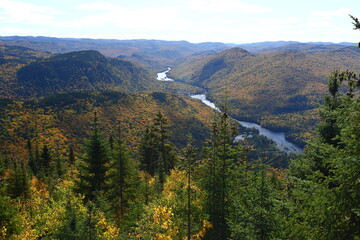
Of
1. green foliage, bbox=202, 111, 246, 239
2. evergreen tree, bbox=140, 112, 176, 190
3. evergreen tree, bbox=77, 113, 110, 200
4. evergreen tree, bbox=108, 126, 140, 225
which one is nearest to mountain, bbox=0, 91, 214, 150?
evergreen tree, bbox=140, 112, 176, 190

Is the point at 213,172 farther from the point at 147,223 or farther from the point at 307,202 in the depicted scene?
the point at 307,202

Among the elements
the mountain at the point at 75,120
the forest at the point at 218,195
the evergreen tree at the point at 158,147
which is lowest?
the mountain at the point at 75,120

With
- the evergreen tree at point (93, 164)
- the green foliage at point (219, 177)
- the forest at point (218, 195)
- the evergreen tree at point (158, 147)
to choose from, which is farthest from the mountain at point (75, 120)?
the green foliage at point (219, 177)

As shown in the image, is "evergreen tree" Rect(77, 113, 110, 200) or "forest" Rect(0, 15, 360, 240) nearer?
"forest" Rect(0, 15, 360, 240)

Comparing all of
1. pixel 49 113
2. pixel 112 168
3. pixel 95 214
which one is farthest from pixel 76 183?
pixel 49 113

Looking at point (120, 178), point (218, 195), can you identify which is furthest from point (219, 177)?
point (120, 178)

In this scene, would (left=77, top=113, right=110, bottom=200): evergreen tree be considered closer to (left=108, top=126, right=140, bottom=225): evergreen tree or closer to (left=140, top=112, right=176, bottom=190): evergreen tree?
(left=108, top=126, right=140, bottom=225): evergreen tree

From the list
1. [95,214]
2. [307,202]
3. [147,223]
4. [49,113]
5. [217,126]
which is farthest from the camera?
[49,113]

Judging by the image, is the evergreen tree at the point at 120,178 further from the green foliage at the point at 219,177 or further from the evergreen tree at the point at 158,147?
the green foliage at the point at 219,177
